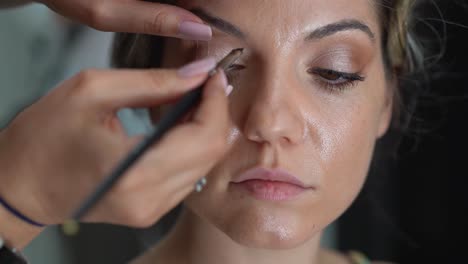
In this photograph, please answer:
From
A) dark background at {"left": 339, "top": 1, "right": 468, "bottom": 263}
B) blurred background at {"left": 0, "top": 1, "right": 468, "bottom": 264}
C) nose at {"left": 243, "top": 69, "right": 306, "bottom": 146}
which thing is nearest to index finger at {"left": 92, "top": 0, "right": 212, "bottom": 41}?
nose at {"left": 243, "top": 69, "right": 306, "bottom": 146}

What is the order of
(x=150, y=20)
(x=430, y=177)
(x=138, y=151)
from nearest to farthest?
(x=138, y=151) → (x=150, y=20) → (x=430, y=177)

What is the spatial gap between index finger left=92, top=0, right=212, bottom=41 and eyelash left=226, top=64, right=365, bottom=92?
2.3 inches

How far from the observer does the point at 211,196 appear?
2.91 ft

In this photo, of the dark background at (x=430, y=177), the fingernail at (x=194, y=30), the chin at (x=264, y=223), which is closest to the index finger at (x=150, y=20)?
the fingernail at (x=194, y=30)

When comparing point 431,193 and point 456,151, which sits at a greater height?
point 456,151

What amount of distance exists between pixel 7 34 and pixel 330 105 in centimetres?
100

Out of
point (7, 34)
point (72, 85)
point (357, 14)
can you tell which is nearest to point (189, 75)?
point (72, 85)

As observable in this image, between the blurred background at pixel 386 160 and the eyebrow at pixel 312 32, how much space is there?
0.41 metres

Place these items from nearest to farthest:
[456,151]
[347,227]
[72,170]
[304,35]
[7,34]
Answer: [72,170]
[304,35]
[456,151]
[7,34]
[347,227]

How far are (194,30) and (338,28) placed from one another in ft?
0.67

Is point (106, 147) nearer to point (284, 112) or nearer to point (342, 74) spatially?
point (284, 112)

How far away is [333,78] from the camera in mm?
900

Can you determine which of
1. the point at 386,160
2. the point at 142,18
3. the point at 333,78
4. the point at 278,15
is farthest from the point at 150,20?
the point at 386,160

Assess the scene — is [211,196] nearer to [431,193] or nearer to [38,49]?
[431,193]
